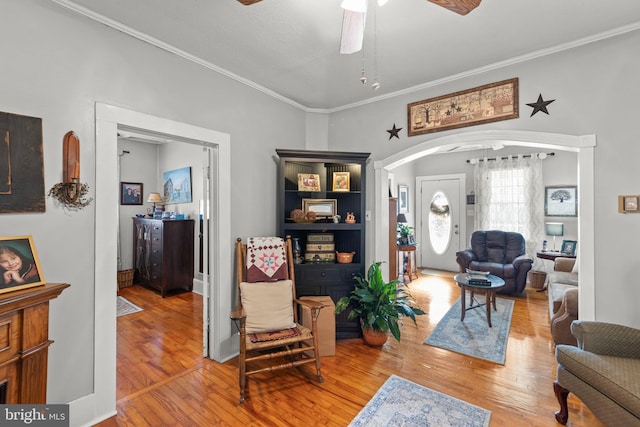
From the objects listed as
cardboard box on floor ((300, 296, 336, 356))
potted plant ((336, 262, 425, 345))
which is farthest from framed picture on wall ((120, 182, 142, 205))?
potted plant ((336, 262, 425, 345))

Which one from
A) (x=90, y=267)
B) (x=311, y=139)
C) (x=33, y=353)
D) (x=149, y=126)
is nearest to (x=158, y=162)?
(x=311, y=139)

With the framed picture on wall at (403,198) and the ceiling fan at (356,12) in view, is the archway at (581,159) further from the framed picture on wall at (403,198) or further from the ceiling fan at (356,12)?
the framed picture on wall at (403,198)

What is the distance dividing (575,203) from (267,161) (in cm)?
517

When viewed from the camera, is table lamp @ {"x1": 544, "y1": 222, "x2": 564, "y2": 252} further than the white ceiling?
Yes

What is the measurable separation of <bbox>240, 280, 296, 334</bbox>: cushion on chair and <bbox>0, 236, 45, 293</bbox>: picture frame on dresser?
1.39 meters

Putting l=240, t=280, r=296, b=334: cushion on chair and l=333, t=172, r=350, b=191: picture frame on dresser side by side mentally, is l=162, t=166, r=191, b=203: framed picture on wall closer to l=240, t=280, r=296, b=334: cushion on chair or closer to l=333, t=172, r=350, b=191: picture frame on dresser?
l=333, t=172, r=350, b=191: picture frame on dresser

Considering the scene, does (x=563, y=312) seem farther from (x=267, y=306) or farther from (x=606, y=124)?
(x=267, y=306)

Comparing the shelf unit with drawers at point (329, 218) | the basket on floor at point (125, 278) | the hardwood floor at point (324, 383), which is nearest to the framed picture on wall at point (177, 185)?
the basket on floor at point (125, 278)

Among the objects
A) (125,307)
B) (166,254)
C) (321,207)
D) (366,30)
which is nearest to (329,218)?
(321,207)

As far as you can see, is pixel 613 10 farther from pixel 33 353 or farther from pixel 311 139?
pixel 33 353

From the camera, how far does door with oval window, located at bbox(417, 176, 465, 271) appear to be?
6.20 metres

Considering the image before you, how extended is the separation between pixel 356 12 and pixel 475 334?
131 inches

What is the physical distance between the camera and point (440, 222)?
6.47 m

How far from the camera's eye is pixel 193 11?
1.89 meters
